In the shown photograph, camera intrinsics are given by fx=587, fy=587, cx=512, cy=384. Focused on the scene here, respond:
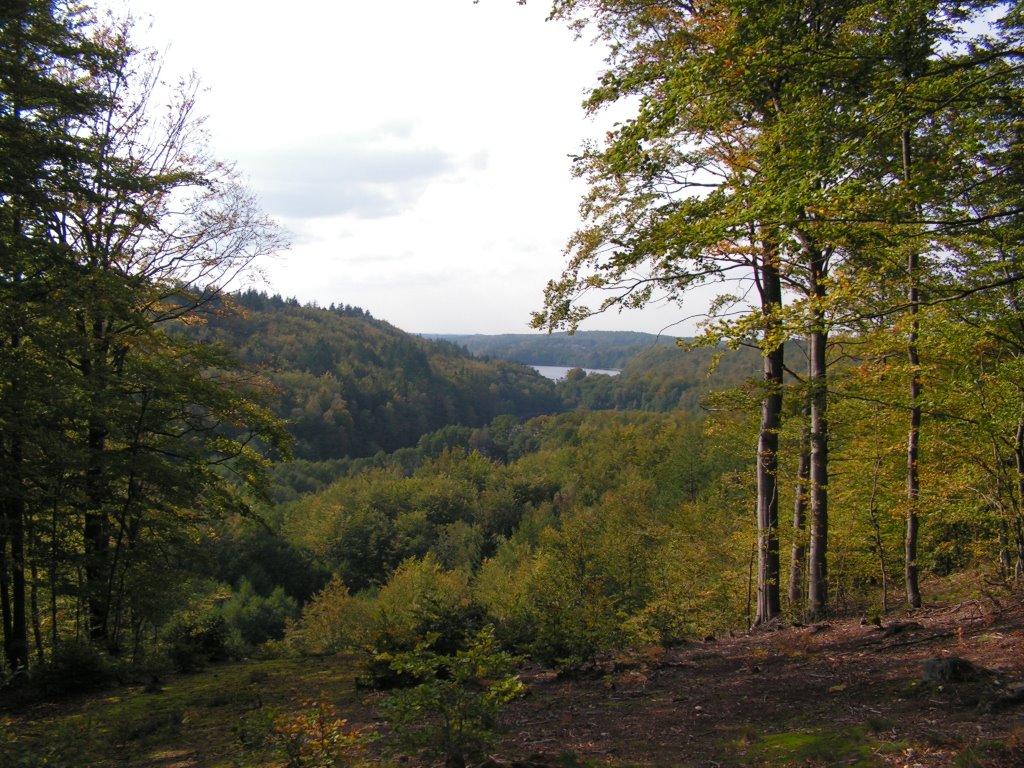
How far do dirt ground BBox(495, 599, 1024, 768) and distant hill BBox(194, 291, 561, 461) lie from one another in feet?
254

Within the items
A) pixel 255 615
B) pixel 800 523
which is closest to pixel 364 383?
pixel 255 615

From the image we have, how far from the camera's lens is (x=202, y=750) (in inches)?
200

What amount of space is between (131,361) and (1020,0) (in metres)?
12.3

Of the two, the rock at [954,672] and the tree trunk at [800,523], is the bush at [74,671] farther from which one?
the tree trunk at [800,523]

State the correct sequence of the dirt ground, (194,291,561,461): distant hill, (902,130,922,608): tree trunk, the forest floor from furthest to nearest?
(194,291,561,461): distant hill
(902,130,922,608): tree trunk
the forest floor
the dirt ground

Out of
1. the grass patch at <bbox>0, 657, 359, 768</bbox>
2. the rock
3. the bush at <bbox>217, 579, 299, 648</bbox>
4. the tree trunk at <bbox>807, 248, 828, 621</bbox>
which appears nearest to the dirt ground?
the rock

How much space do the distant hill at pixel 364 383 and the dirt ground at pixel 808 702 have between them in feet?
254

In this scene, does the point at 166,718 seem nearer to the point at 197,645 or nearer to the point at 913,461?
the point at 197,645

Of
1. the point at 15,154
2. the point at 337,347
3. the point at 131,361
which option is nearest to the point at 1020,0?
the point at 15,154

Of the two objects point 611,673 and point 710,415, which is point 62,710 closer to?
point 611,673

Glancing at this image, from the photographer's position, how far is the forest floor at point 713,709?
3871mm

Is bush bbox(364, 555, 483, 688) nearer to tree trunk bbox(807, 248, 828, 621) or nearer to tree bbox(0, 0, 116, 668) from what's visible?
tree bbox(0, 0, 116, 668)

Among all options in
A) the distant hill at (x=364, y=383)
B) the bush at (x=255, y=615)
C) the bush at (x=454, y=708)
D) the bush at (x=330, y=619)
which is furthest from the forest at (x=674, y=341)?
the distant hill at (x=364, y=383)

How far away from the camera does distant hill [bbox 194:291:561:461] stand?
350ft
